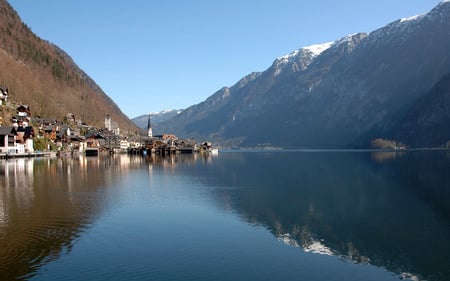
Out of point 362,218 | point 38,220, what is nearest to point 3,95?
point 38,220

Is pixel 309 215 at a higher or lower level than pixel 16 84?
lower

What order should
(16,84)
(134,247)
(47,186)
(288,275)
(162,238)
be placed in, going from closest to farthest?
(288,275) → (134,247) → (162,238) → (47,186) → (16,84)

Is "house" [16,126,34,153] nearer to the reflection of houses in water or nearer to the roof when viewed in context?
the roof

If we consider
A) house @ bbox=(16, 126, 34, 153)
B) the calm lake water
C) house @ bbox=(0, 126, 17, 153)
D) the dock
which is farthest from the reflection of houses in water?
house @ bbox=(16, 126, 34, 153)

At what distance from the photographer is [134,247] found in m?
25.7

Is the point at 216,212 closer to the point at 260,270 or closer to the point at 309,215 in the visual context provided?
the point at 309,215

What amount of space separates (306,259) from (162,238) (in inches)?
343

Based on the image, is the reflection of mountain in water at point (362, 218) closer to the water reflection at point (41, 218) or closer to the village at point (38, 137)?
Result: the water reflection at point (41, 218)

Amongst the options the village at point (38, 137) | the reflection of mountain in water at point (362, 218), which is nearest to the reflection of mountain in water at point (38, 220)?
the reflection of mountain in water at point (362, 218)

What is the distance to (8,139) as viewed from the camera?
391ft

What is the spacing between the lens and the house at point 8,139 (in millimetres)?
116625

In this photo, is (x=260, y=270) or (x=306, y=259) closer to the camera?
(x=260, y=270)

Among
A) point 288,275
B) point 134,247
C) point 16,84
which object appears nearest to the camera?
point 288,275

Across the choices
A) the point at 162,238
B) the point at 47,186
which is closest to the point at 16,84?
the point at 47,186
